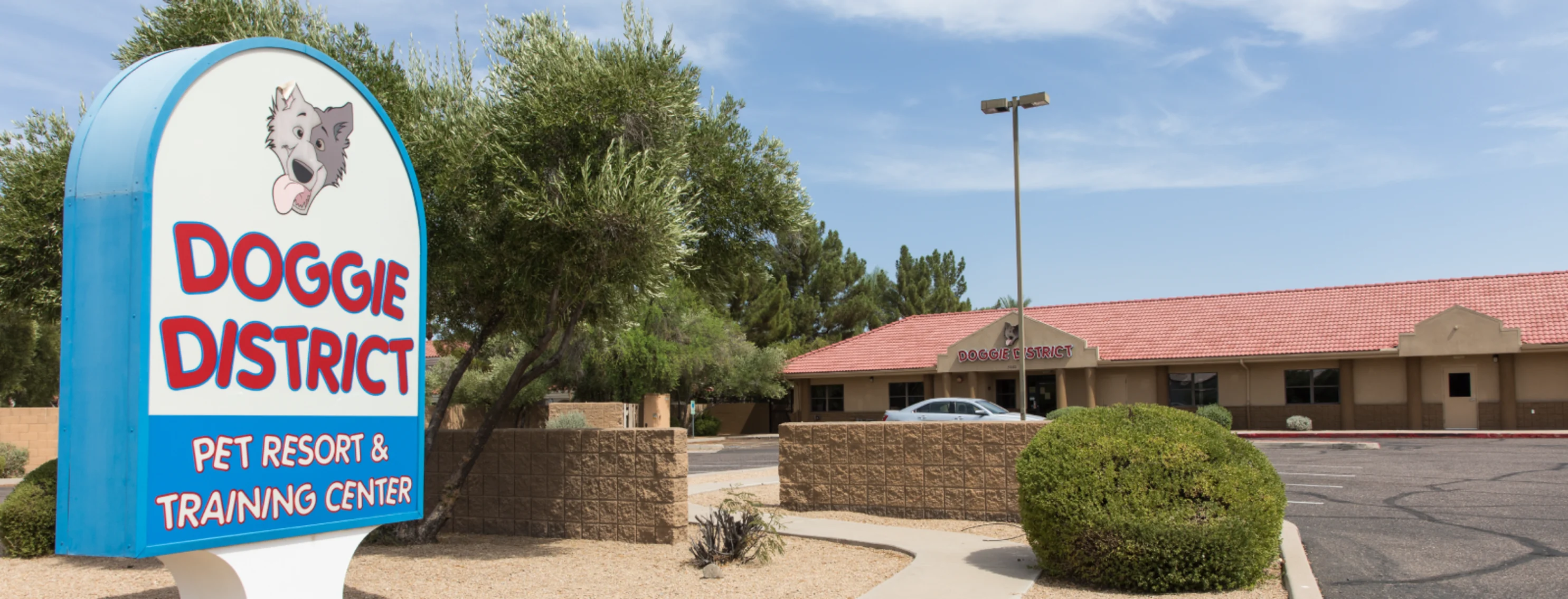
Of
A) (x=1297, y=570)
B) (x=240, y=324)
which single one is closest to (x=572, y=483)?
(x=240, y=324)

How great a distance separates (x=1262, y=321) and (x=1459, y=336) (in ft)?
21.5

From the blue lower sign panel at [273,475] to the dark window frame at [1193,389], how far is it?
32881 millimetres

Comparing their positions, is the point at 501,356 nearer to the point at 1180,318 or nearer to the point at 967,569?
the point at 1180,318

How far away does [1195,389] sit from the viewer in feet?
121

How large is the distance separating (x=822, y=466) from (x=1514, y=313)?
28.3m

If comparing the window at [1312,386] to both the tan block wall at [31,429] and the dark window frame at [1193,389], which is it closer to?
the dark window frame at [1193,389]

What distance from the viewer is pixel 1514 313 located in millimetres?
33125

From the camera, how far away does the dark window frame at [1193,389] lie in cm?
3634

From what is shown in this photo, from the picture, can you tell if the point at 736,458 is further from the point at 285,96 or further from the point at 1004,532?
the point at 285,96

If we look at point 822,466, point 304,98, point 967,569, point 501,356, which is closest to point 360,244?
point 304,98

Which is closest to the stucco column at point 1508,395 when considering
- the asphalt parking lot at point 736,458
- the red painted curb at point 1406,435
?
the red painted curb at point 1406,435

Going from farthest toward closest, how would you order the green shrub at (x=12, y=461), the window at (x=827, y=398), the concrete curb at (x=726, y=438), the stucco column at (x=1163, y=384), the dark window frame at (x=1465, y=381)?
the window at (x=827, y=398)
the concrete curb at (x=726, y=438)
the stucco column at (x=1163, y=384)
the dark window frame at (x=1465, y=381)
the green shrub at (x=12, y=461)

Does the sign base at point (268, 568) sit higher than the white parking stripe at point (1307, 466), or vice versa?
the sign base at point (268, 568)

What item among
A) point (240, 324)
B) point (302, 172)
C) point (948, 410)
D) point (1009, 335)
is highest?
point (302, 172)
